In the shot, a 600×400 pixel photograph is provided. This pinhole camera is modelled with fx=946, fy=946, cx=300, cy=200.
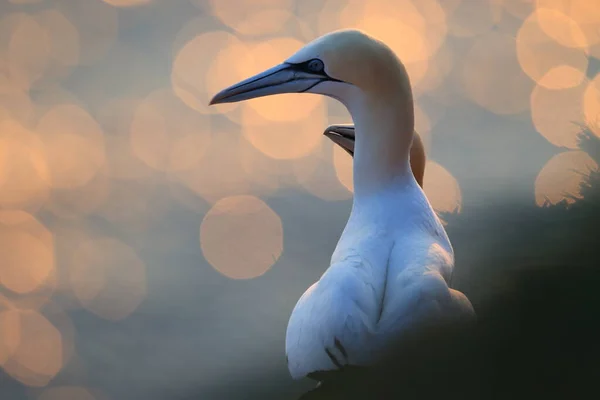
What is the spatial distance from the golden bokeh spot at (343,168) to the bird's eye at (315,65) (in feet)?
21.7

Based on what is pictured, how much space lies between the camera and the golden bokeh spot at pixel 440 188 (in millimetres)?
9422

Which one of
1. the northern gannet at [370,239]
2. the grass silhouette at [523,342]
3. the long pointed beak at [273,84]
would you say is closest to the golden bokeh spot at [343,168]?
the long pointed beak at [273,84]

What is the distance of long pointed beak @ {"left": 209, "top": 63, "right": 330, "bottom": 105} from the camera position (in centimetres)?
563

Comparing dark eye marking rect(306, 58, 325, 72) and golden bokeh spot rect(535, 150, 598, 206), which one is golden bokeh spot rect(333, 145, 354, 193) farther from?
golden bokeh spot rect(535, 150, 598, 206)

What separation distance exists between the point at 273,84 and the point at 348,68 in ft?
2.03

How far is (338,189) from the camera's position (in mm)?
12180

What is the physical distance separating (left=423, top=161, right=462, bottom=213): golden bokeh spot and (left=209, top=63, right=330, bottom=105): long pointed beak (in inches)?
128

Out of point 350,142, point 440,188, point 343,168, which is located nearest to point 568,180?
point 350,142

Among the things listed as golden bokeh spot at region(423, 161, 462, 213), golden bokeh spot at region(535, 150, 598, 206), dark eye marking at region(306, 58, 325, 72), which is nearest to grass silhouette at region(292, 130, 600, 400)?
golden bokeh spot at region(535, 150, 598, 206)

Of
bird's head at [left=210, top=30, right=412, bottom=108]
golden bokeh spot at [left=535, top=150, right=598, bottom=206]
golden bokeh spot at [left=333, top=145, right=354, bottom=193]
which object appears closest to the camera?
golden bokeh spot at [left=535, top=150, right=598, bottom=206]

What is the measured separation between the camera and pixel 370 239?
4.99 metres

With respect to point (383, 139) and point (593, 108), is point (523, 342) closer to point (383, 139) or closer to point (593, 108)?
point (383, 139)

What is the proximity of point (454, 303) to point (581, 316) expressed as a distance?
164cm

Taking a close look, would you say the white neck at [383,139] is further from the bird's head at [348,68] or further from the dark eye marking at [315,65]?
the dark eye marking at [315,65]
